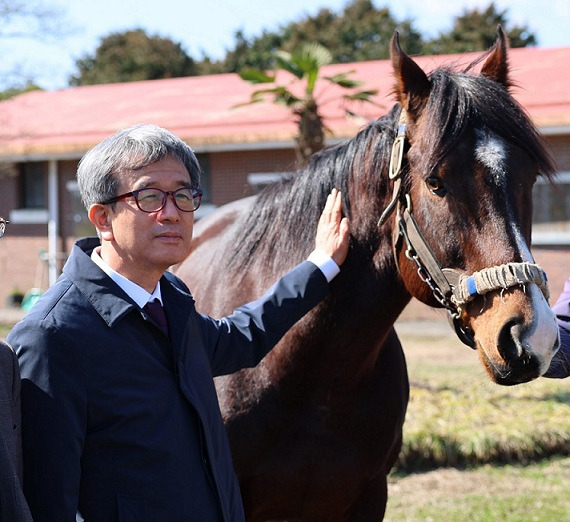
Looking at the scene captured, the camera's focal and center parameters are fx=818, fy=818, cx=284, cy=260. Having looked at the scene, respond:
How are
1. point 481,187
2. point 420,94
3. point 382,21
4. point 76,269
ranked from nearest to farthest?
point 76,269 < point 481,187 < point 420,94 < point 382,21

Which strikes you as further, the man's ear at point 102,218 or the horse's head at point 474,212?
the horse's head at point 474,212

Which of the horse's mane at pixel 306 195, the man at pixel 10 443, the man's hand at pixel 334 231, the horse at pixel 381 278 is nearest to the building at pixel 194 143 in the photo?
the horse's mane at pixel 306 195

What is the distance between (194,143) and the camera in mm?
16422

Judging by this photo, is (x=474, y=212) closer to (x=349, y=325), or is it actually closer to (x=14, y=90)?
(x=349, y=325)

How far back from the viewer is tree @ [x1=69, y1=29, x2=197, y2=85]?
38.7 metres

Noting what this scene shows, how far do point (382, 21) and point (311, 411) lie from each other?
36.2 meters

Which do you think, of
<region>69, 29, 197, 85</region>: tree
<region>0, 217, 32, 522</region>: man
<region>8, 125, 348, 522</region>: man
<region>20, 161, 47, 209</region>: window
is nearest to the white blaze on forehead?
<region>8, 125, 348, 522</region>: man

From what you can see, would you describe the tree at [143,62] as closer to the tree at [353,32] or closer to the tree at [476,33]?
the tree at [353,32]

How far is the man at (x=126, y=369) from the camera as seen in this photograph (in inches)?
79.1

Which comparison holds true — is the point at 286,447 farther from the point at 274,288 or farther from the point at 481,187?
the point at 481,187

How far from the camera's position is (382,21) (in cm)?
3725

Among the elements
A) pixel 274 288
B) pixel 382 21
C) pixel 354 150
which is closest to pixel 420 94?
pixel 354 150

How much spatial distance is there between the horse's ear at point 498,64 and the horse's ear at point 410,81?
29 cm

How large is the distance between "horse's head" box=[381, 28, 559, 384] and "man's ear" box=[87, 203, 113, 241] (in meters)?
1.03
